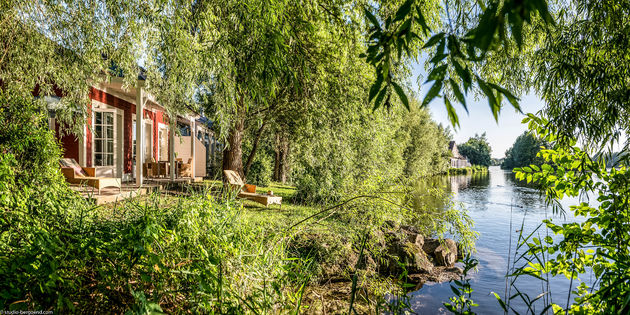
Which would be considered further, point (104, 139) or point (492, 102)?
Result: point (104, 139)

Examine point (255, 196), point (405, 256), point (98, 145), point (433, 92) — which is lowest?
point (405, 256)

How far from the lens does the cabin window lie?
10.3 m

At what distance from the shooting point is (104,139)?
1050 cm

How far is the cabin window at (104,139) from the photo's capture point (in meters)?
10.3

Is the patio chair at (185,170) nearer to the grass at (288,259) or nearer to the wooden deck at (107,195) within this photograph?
the wooden deck at (107,195)

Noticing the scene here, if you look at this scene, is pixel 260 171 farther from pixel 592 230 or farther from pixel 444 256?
pixel 592 230

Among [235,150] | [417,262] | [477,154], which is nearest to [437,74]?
[417,262]

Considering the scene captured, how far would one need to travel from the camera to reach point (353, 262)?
6246 millimetres

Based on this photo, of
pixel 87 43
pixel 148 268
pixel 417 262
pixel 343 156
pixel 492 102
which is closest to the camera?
pixel 492 102

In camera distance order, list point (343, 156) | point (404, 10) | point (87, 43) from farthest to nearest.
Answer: point (343, 156) → point (87, 43) → point (404, 10)

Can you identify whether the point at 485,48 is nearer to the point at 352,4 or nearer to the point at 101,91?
the point at 352,4

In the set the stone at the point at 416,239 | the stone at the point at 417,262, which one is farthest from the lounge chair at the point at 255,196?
the stone at the point at 417,262

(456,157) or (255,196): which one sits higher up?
(456,157)

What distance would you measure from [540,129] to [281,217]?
5853 mm
